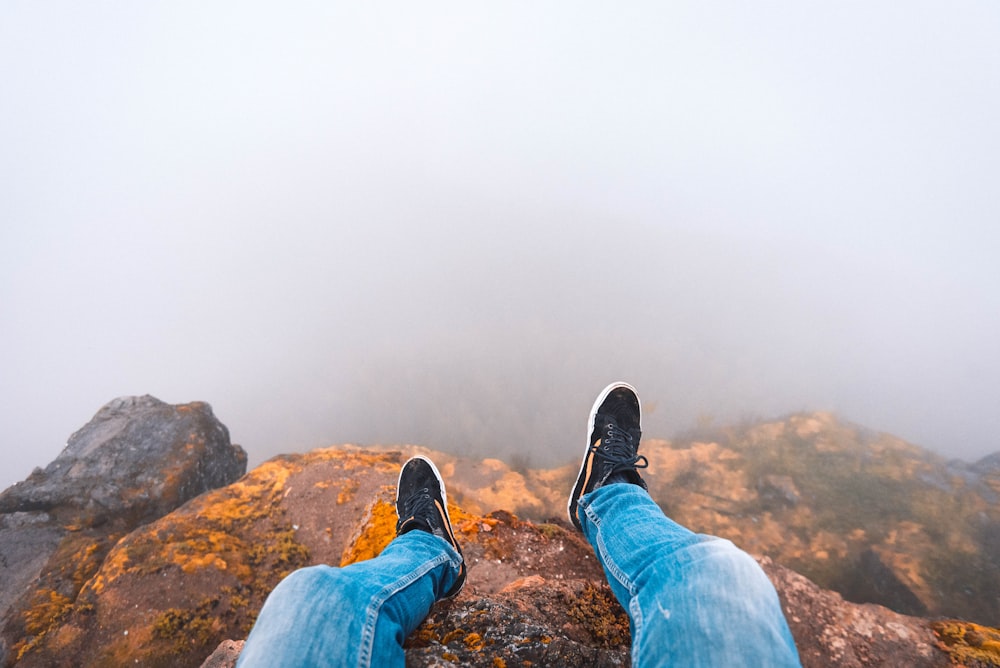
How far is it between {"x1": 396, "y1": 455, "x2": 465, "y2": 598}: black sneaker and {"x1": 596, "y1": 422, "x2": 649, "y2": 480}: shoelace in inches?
59.4

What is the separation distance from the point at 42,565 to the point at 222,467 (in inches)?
118

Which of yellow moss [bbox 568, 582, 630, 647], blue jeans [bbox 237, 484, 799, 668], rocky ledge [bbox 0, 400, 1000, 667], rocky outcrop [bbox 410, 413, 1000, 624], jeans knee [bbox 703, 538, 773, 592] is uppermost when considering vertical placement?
jeans knee [bbox 703, 538, 773, 592]

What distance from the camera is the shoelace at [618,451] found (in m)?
3.28

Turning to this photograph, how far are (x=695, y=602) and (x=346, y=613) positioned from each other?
1570mm

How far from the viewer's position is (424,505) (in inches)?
144

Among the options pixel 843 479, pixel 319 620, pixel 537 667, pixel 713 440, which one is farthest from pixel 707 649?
pixel 713 440

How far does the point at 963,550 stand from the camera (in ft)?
27.3

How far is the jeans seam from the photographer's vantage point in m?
1.70

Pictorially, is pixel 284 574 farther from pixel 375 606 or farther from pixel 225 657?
pixel 375 606

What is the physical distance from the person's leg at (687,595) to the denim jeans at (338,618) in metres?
1.18

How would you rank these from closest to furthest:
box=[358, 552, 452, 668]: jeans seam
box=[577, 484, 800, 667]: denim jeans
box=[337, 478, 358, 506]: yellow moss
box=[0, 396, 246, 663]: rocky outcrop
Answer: box=[577, 484, 800, 667]: denim jeans
box=[358, 552, 452, 668]: jeans seam
box=[0, 396, 246, 663]: rocky outcrop
box=[337, 478, 358, 506]: yellow moss

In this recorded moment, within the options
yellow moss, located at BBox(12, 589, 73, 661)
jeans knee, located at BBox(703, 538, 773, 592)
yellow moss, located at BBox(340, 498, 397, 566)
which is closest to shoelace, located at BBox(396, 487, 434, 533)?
yellow moss, located at BBox(340, 498, 397, 566)

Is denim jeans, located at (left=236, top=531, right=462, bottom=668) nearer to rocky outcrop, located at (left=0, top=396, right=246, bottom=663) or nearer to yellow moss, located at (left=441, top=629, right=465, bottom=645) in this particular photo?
yellow moss, located at (left=441, top=629, right=465, bottom=645)

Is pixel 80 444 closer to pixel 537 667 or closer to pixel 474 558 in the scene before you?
pixel 474 558
